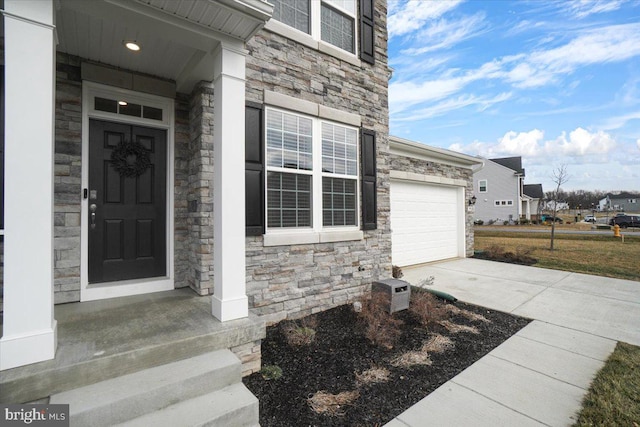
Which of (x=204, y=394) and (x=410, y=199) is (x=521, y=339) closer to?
(x=204, y=394)

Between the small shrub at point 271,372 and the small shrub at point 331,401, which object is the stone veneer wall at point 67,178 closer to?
the small shrub at point 271,372

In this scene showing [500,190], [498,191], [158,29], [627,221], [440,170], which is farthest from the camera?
[498,191]

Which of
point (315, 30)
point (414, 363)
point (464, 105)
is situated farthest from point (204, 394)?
point (464, 105)

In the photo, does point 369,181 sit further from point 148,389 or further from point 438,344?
point 148,389

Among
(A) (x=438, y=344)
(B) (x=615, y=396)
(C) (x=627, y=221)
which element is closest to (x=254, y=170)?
(A) (x=438, y=344)

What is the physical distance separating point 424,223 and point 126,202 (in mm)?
7192

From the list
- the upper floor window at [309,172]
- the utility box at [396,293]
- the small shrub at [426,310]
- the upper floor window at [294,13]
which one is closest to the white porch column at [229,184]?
the upper floor window at [309,172]

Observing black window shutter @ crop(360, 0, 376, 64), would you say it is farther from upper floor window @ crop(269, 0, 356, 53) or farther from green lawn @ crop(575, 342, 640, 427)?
green lawn @ crop(575, 342, 640, 427)

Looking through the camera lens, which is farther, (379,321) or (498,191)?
(498,191)

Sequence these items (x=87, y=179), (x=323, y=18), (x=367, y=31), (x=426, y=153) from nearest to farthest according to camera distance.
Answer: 1. (x=87, y=179)
2. (x=323, y=18)
3. (x=367, y=31)
4. (x=426, y=153)

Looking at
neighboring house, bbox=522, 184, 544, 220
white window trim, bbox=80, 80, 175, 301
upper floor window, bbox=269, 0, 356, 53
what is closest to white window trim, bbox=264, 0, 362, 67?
upper floor window, bbox=269, 0, 356, 53

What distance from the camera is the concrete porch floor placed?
5.94ft

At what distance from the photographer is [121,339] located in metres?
2.30

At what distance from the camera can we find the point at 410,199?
7.86 metres
